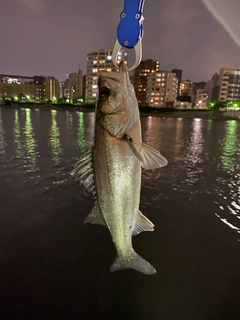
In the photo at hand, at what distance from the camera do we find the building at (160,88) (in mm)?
133250

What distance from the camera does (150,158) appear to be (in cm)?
221

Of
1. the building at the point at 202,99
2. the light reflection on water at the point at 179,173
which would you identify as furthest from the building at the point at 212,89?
the light reflection on water at the point at 179,173

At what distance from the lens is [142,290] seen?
192 inches

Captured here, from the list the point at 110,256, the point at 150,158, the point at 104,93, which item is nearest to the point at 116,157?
the point at 150,158

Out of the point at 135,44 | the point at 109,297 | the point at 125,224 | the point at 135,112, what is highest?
the point at 135,44

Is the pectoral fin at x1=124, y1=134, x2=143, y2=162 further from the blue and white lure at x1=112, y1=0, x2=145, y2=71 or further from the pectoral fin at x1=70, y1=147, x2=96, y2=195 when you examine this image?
the blue and white lure at x1=112, y1=0, x2=145, y2=71

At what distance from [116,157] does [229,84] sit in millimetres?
154577

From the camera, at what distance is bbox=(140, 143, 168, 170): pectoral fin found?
2.19m

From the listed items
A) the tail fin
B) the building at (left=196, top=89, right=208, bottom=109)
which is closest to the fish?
the tail fin

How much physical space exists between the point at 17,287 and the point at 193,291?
11.7 feet

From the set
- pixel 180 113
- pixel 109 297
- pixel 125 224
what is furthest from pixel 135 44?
pixel 180 113

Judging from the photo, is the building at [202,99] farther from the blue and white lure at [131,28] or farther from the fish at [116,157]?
the blue and white lure at [131,28]

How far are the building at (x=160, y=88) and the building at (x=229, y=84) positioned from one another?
2848 cm

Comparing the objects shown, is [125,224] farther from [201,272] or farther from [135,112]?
[201,272]
